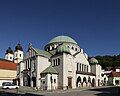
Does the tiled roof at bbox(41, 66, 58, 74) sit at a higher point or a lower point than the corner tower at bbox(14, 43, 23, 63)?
lower

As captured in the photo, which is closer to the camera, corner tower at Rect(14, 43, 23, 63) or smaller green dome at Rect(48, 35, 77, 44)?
smaller green dome at Rect(48, 35, 77, 44)

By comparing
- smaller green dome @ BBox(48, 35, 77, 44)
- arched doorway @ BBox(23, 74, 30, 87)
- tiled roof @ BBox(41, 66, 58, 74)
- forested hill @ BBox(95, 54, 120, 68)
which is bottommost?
arched doorway @ BBox(23, 74, 30, 87)

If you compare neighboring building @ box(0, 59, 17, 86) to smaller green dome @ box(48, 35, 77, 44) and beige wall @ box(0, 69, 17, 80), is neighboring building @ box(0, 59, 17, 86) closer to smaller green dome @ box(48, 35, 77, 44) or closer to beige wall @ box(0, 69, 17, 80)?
beige wall @ box(0, 69, 17, 80)

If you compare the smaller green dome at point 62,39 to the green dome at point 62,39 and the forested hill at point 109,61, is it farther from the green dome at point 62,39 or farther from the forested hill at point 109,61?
the forested hill at point 109,61

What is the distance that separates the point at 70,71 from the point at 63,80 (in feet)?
12.7

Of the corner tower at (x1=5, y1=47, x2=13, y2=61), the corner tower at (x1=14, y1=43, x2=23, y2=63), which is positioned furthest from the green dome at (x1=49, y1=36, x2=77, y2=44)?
the corner tower at (x1=5, y1=47, x2=13, y2=61)

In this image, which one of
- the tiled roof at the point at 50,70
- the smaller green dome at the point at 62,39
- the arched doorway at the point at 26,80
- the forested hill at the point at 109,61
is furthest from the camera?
the forested hill at the point at 109,61

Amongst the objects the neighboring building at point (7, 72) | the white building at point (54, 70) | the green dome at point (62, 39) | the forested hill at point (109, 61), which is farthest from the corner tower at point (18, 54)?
the forested hill at point (109, 61)

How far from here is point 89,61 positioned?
74312 mm

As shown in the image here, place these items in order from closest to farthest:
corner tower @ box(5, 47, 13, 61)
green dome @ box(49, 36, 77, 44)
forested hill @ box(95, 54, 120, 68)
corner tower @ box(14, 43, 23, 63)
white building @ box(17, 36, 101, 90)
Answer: white building @ box(17, 36, 101, 90)
green dome @ box(49, 36, 77, 44)
corner tower @ box(14, 43, 23, 63)
corner tower @ box(5, 47, 13, 61)
forested hill @ box(95, 54, 120, 68)

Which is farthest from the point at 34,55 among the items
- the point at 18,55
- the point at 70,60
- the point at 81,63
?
the point at 18,55

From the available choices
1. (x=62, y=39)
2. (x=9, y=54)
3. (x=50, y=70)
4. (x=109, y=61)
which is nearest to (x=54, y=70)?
(x=50, y=70)

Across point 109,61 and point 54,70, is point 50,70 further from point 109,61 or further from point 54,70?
point 109,61

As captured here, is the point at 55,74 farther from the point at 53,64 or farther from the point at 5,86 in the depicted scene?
the point at 5,86
